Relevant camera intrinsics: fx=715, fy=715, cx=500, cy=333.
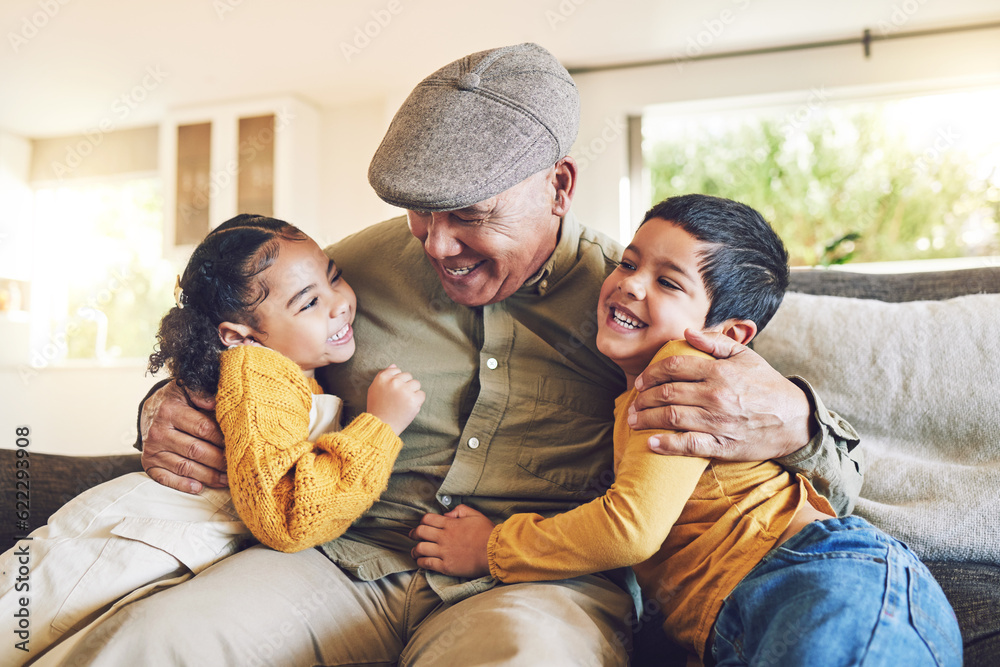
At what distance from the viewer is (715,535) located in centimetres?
103

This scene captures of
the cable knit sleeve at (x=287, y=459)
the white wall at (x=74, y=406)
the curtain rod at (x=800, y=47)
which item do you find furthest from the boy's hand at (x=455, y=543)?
the white wall at (x=74, y=406)

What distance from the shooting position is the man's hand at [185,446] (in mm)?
1214

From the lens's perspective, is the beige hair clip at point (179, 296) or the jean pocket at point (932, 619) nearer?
the jean pocket at point (932, 619)

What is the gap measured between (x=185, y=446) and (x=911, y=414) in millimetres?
1311

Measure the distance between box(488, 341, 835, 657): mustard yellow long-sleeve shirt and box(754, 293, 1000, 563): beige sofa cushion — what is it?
0.31m

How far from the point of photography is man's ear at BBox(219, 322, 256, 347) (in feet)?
4.29

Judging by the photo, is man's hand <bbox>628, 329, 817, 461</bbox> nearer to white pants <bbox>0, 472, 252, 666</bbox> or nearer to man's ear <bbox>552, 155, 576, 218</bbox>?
man's ear <bbox>552, 155, 576, 218</bbox>

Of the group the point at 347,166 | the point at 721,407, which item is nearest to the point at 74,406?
the point at 347,166

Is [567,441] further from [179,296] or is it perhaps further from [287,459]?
[179,296]

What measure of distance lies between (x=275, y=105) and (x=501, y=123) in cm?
368

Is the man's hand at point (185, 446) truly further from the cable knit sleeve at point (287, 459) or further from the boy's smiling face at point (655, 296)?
the boy's smiling face at point (655, 296)

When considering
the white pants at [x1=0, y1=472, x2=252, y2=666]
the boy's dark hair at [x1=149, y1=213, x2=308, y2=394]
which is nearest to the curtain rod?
the boy's dark hair at [x1=149, y1=213, x2=308, y2=394]

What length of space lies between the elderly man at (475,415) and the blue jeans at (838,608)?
167 mm

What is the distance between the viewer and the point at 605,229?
159 inches
